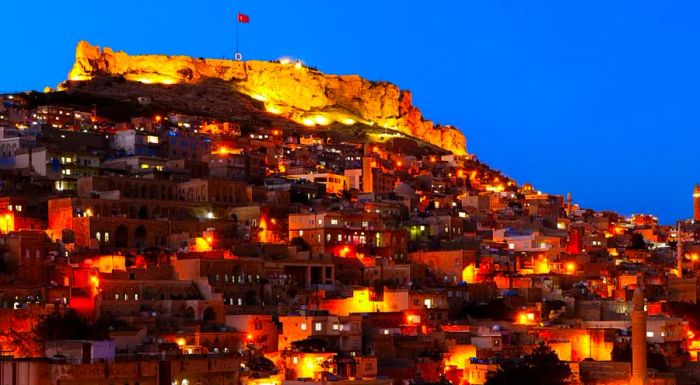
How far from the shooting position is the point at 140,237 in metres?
51.1

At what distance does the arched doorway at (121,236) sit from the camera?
50.2 metres

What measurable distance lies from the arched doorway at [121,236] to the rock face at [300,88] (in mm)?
59063

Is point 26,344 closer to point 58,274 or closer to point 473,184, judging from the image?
point 58,274

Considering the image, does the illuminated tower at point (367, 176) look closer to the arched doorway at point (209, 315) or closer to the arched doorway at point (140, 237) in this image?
the arched doorway at point (140, 237)

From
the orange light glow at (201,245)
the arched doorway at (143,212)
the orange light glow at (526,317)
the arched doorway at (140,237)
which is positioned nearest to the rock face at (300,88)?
the arched doorway at (143,212)

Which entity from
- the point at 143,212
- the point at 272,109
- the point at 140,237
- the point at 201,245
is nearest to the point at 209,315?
the point at 201,245

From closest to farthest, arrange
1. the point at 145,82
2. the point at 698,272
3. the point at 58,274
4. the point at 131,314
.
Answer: the point at 131,314 < the point at 58,274 < the point at 698,272 < the point at 145,82

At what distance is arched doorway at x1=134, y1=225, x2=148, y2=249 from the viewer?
50691mm

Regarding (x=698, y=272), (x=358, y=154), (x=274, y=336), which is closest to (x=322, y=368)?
(x=274, y=336)

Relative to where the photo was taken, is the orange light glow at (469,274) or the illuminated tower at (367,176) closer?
the orange light glow at (469,274)

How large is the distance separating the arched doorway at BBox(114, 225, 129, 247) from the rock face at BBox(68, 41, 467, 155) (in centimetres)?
5906

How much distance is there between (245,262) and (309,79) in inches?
2842

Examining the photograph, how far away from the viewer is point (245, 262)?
4672 centimetres

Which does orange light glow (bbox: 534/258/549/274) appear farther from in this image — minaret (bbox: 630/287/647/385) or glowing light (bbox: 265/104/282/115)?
glowing light (bbox: 265/104/282/115)
